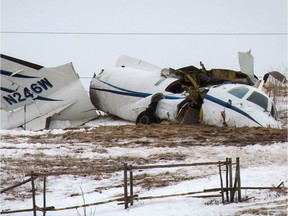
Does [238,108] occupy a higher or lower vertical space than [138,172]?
higher

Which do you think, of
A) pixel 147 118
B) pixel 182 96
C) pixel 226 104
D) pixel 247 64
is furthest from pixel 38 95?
pixel 226 104

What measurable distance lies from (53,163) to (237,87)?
7335 mm

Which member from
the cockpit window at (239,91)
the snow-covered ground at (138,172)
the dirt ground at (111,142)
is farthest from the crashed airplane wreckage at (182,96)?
the snow-covered ground at (138,172)

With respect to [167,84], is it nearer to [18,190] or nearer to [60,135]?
[60,135]

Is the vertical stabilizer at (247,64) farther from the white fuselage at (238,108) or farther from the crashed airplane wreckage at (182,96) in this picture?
the white fuselage at (238,108)

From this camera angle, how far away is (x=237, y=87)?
17.7m

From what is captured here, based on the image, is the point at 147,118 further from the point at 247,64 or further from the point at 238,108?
the point at 247,64

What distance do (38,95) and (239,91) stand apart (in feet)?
27.9

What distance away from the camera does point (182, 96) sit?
1902cm

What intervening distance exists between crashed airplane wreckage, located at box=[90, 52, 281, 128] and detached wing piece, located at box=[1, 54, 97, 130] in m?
1.43


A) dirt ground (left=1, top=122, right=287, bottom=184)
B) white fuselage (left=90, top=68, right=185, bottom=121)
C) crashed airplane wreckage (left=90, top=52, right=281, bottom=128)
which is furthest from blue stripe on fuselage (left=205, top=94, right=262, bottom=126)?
white fuselage (left=90, top=68, right=185, bottom=121)

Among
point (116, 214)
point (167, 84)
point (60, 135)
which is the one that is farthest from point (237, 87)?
point (116, 214)

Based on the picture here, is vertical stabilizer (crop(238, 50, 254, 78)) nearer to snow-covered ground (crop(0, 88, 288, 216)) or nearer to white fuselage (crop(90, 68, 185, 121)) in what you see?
white fuselage (crop(90, 68, 185, 121))

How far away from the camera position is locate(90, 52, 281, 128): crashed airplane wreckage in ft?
55.5
